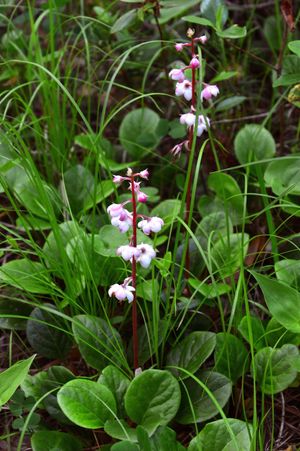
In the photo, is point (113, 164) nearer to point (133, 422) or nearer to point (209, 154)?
point (209, 154)

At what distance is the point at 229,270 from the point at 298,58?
0.59 meters

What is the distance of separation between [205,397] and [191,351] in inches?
3.8

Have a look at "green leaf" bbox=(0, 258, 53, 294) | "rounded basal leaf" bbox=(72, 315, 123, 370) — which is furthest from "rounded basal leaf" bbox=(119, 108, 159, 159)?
"rounded basal leaf" bbox=(72, 315, 123, 370)

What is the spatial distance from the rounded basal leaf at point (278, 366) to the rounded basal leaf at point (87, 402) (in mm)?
298

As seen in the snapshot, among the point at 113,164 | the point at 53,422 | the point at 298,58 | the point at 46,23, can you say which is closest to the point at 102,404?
the point at 53,422

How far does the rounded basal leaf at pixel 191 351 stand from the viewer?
51.1 inches

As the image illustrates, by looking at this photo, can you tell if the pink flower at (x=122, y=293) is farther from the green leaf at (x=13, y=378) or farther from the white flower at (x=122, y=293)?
the green leaf at (x=13, y=378)

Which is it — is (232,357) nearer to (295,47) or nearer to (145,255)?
(145,255)

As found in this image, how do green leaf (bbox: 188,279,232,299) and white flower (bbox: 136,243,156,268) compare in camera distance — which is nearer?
white flower (bbox: 136,243,156,268)

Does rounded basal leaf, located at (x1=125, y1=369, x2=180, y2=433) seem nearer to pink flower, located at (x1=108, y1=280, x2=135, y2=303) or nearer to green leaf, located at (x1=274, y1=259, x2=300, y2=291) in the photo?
pink flower, located at (x1=108, y1=280, x2=135, y2=303)

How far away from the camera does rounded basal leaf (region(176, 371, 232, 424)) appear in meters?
1.25

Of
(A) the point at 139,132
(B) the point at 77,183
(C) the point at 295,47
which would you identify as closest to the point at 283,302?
(C) the point at 295,47

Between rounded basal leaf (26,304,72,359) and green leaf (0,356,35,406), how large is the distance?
0.65 feet

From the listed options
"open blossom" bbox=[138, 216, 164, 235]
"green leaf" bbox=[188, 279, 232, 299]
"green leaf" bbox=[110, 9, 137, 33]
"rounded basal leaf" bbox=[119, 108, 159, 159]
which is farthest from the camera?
"rounded basal leaf" bbox=[119, 108, 159, 159]
